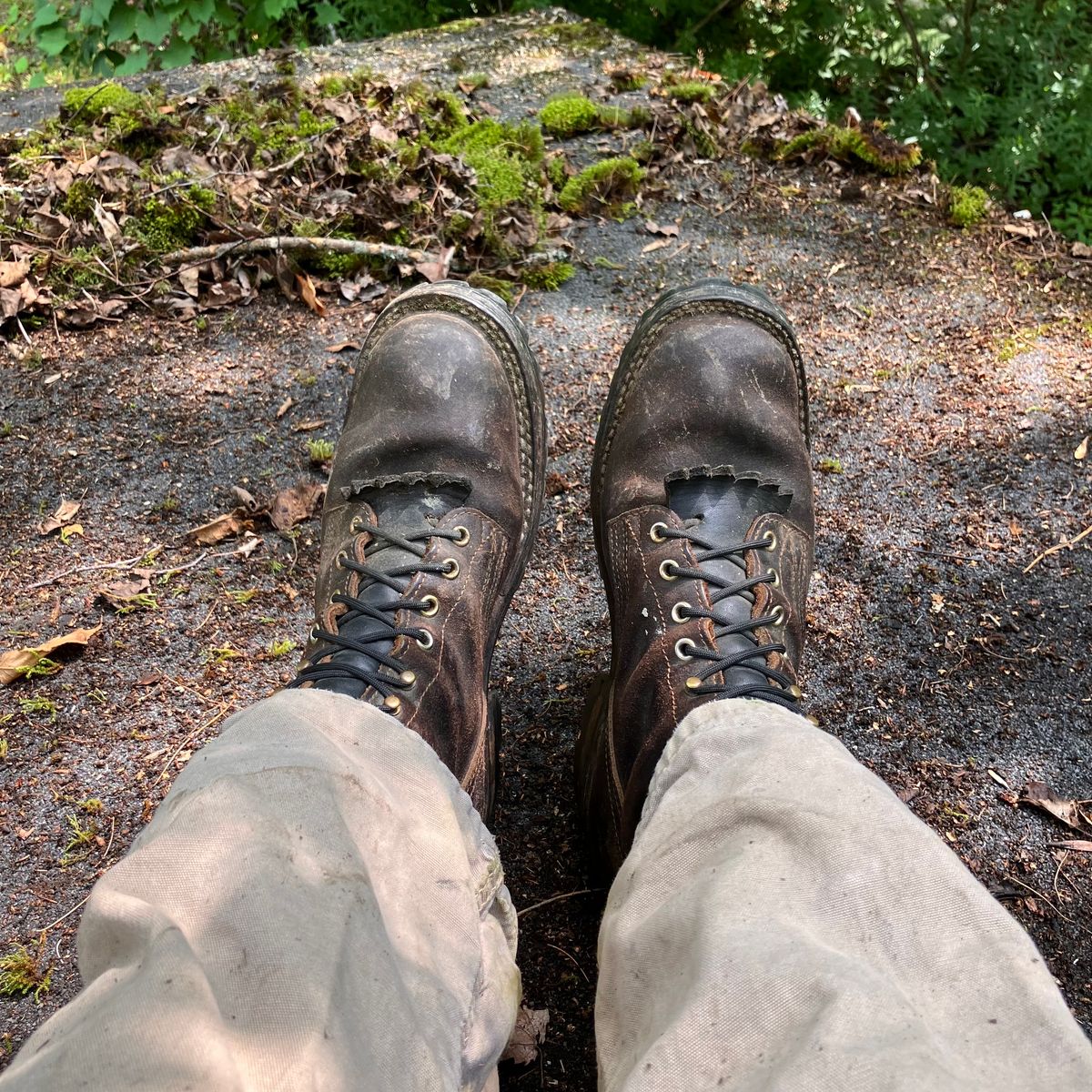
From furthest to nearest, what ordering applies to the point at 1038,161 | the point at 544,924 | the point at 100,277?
1. the point at 1038,161
2. the point at 100,277
3. the point at 544,924

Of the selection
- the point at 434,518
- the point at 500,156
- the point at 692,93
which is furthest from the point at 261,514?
the point at 692,93

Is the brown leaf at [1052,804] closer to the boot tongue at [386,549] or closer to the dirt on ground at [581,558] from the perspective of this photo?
the dirt on ground at [581,558]

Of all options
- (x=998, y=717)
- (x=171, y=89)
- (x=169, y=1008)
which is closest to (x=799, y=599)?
(x=998, y=717)

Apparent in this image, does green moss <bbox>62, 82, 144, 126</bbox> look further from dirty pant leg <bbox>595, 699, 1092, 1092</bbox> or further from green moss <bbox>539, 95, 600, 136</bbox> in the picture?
dirty pant leg <bbox>595, 699, 1092, 1092</bbox>

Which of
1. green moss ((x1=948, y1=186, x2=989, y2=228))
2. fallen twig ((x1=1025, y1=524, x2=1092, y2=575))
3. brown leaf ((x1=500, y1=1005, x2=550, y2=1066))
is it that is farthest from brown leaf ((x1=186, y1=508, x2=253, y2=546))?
green moss ((x1=948, y1=186, x2=989, y2=228))

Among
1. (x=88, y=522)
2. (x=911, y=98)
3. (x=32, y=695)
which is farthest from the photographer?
(x=911, y=98)

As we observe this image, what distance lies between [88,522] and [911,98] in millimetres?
3640

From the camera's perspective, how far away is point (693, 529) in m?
2.00

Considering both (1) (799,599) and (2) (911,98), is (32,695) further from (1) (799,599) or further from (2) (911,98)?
(2) (911,98)

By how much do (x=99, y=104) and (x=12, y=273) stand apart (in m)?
1.04

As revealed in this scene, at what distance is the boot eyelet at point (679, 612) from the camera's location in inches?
70.7

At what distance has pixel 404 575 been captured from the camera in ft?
6.27

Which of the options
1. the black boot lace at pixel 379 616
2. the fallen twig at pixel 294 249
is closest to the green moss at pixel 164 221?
the fallen twig at pixel 294 249

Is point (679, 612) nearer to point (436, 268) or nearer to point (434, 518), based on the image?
point (434, 518)
